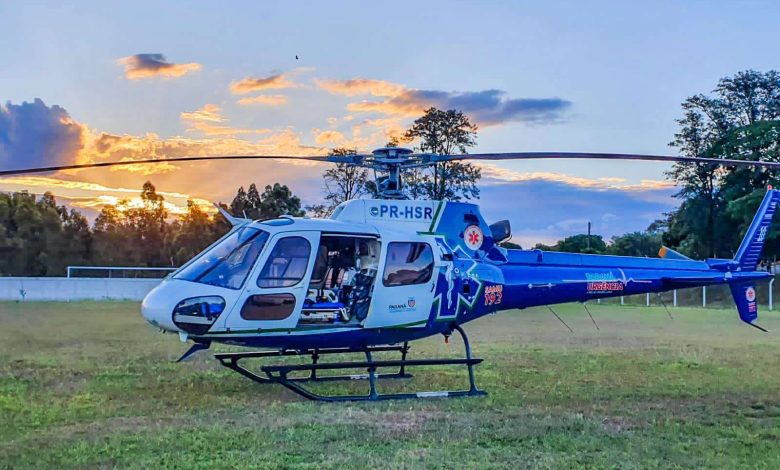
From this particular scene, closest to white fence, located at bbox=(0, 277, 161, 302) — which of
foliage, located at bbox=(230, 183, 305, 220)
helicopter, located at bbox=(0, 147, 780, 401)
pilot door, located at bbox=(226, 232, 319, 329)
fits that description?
foliage, located at bbox=(230, 183, 305, 220)

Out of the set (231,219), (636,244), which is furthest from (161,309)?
(636,244)

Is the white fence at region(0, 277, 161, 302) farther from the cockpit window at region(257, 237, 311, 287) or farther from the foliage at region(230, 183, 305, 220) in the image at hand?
the cockpit window at region(257, 237, 311, 287)

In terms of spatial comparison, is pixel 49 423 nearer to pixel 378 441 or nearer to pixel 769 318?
pixel 378 441

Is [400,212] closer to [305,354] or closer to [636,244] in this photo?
[305,354]

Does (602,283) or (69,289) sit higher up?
(602,283)

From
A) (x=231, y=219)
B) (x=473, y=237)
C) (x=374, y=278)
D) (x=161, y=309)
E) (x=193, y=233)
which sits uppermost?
(x=193, y=233)

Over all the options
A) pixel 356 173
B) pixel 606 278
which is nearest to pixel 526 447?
pixel 606 278

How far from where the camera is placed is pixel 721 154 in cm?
4847

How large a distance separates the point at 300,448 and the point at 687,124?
50646mm

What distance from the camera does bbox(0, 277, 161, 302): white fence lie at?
1260 inches

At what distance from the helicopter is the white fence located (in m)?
24.3

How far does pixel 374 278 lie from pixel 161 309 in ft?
8.15

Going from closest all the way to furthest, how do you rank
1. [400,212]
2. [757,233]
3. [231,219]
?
[231,219], [400,212], [757,233]

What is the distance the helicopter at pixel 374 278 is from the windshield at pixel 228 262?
0.04 feet
